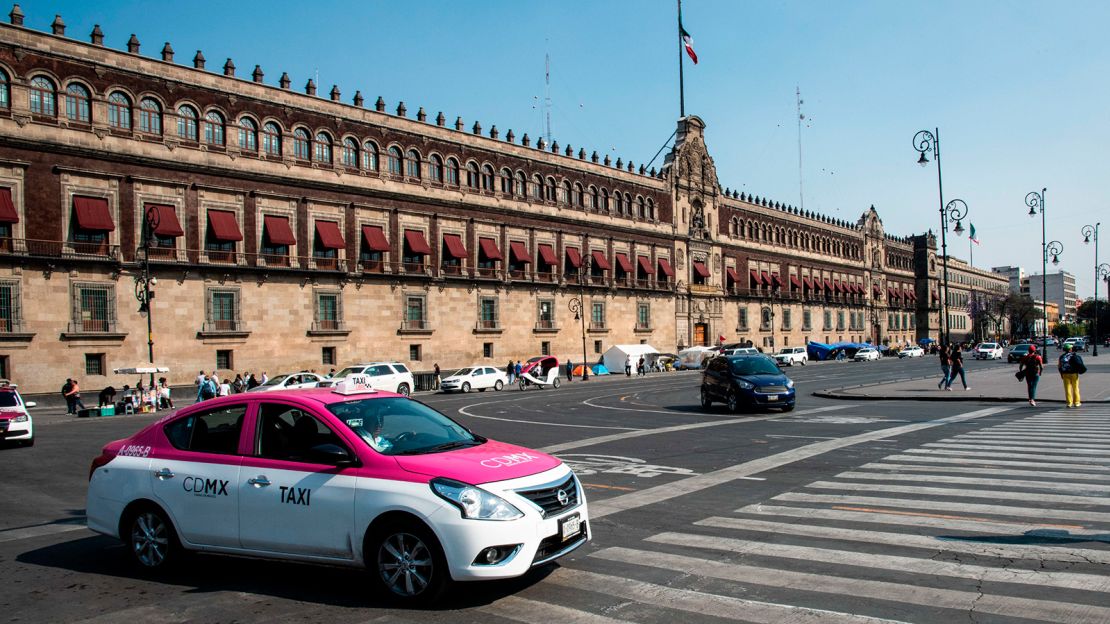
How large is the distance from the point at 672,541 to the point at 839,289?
321 feet

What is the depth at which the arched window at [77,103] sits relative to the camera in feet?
123

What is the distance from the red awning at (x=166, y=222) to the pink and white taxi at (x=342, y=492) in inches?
1385

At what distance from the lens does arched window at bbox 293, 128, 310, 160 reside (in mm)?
→ 45562

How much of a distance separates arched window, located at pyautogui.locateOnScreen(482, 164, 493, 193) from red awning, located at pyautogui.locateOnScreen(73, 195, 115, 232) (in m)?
24.2

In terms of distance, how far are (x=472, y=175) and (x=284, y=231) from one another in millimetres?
14947

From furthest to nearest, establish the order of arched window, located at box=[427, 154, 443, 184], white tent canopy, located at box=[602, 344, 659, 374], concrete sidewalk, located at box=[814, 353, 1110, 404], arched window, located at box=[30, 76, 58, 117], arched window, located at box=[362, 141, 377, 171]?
white tent canopy, located at box=[602, 344, 659, 374] < arched window, located at box=[427, 154, 443, 184] < arched window, located at box=[362, 141, 377, 171] < arched window, located at box=[30, 76, 58, 117] < concrete sidewalk, located at box=[814, 353, 1110, 404]

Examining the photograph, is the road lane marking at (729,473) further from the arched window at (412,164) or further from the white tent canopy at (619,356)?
the white tent canopy at (619,356)

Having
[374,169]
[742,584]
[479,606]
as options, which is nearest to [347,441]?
[479,606]

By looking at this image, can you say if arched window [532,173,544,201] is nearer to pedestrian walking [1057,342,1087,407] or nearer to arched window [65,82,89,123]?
arched window [65,82,89,123]

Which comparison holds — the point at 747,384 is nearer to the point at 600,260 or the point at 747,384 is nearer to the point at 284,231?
the point at 284,231

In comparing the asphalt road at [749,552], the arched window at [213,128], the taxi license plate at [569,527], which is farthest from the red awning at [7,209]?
the taxi license plate at [569,527]

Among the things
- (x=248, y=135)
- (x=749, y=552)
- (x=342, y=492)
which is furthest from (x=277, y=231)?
(x=749, y=552)

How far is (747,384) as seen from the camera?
23500 millimetres

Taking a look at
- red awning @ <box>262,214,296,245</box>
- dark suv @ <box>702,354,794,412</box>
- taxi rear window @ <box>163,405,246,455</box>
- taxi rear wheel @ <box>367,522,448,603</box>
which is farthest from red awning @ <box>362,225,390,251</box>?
taxi rear wheel @ <box>367,522,448,603</box>
